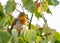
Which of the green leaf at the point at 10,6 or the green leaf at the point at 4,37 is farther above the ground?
the green leaf at the point at 10,6

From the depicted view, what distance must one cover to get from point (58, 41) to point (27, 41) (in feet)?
0.22

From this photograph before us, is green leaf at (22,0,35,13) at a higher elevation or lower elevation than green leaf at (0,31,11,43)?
higher

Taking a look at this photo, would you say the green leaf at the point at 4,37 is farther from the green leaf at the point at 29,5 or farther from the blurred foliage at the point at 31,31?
the green leaf at the point at 29,5

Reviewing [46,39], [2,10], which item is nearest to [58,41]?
[46,39]

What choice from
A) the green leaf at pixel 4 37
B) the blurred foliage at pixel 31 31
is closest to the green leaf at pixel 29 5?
the blurred foliage at pixel 31 31

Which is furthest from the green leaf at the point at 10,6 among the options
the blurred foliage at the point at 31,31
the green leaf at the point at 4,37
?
the green leaf at the point at 4,37

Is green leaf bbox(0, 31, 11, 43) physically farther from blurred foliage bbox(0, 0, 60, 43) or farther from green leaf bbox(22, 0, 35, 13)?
green leaf bbox(22, 0, 35, 13)

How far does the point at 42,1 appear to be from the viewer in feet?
1.68

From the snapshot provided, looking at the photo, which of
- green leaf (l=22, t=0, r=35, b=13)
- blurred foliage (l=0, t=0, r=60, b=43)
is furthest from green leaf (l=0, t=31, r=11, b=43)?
green leaf (l=22, t=0, r=35, b=13)

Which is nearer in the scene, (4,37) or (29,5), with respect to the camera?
(4,37)

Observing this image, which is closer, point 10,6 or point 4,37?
point 4,37

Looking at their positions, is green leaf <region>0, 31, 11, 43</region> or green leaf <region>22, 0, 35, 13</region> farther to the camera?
green leaf <region>22, 0, 35, 13</region>

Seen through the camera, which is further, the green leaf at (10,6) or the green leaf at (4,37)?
the green leaf at (10,6)

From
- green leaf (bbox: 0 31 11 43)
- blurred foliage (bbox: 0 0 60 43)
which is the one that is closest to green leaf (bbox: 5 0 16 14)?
blurred foliage (bbox: 0 0 60 43)
